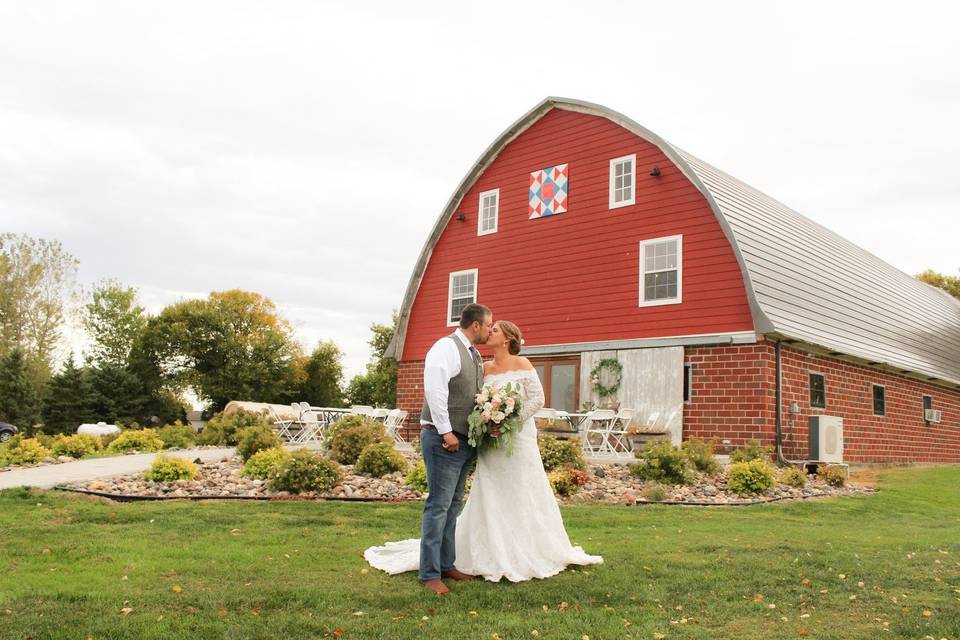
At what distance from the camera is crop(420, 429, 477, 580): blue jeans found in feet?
18.0

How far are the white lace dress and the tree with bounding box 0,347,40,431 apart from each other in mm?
31029

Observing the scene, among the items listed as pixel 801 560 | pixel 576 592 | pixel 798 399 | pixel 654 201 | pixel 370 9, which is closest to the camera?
pixel 576 592

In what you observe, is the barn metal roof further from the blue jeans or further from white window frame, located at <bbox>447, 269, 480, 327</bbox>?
the blue jeans

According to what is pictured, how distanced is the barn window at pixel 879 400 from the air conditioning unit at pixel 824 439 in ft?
13.3

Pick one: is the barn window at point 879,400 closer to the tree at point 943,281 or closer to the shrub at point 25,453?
the shrub at point 25,453

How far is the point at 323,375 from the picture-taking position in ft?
141

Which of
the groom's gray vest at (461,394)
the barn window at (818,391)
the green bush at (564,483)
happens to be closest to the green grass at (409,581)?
the groom's gray vest at (461,394)

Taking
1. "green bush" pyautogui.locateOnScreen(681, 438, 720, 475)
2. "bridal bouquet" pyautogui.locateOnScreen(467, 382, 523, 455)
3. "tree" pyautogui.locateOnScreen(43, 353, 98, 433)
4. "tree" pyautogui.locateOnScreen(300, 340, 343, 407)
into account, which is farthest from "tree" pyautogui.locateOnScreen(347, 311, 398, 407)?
"bridal bouquet" pyautogui.locateOnScreen(467, 382, 523, 455)

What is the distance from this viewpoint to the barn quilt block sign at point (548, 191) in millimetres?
18047

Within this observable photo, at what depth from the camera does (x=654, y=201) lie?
53.9ft

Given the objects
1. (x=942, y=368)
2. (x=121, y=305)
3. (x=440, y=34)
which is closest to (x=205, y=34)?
(x=440, y=34)

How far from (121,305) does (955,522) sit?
137ft

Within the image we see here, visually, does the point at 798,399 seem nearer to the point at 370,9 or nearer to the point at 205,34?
the point at 370,9

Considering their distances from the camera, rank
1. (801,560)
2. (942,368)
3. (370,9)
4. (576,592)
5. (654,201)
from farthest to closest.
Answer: (942,368)
(654,201)
(370,9)
(801,560)
(576,592)
